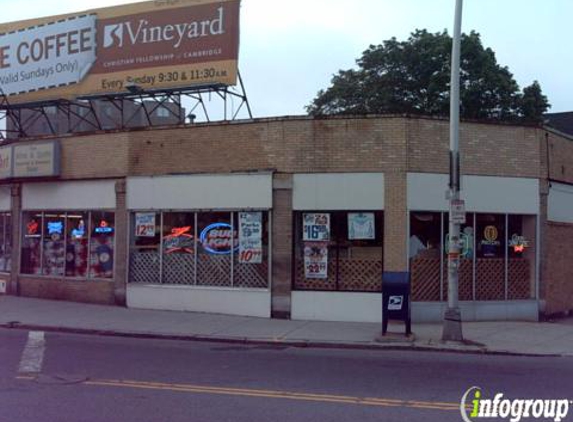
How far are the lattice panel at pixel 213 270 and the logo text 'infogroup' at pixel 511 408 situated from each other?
942 cm

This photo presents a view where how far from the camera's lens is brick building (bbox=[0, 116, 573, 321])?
15.8m

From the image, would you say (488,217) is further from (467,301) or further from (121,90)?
(121,90)

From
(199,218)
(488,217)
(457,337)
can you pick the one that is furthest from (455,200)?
(199,218)

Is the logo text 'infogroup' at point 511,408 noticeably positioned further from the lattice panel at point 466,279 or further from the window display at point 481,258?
the lattice panel at point 466,279

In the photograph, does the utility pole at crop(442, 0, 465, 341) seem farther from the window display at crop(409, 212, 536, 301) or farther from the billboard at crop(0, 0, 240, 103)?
the billboard at crop(0, 0, 240, 103)

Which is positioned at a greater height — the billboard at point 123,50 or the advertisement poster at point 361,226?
the billboard at point 123,50

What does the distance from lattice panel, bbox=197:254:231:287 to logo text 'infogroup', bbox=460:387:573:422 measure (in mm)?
9423

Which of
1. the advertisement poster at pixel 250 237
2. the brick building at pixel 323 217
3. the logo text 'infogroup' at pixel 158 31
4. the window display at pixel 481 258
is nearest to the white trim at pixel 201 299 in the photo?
the brick building at pixel 323 217

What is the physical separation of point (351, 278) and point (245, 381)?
7.43 metres

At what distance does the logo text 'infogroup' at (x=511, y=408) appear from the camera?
23.4 ft

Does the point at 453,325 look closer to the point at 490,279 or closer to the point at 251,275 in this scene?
the point at 490,279

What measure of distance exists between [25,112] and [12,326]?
22.8 metres

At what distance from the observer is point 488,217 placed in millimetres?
16547

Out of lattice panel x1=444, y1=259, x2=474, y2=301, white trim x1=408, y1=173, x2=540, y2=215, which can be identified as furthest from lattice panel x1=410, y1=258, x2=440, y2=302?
white trim x1=408, y1=173, x2=540, y2=215
